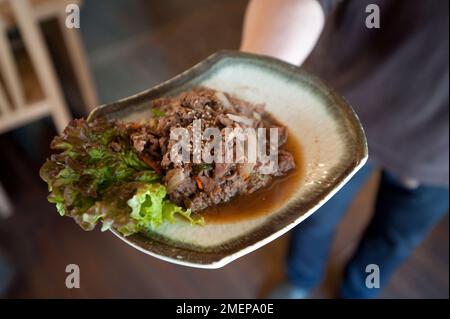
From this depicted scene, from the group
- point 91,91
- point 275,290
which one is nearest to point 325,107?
point 275,290

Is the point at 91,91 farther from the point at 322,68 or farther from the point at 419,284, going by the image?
the point at 419,284

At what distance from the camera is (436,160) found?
1287mm

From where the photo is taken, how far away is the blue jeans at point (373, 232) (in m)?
1.42

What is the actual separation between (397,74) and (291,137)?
17.7 inches

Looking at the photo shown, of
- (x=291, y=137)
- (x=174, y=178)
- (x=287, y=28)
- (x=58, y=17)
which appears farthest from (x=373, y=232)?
(x=58, y=17)

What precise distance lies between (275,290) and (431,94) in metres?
1.14

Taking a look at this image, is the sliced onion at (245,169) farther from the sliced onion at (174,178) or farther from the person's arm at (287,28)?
the person's arm at (287,28)

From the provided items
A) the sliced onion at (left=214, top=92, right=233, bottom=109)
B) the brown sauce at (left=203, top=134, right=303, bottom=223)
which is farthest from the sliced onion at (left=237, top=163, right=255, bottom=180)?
the sliced onion at (left=214, top=92, right=233, bottom=109)

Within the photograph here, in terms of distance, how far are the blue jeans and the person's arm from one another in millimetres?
551

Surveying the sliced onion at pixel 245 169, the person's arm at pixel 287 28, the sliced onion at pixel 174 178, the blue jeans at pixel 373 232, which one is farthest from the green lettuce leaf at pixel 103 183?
the blue jeans at pixel 373 232

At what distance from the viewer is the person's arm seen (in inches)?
42.1

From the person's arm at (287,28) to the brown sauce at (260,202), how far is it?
32 cm

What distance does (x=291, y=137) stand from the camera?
100cm

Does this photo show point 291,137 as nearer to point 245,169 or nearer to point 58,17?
point 245,169
